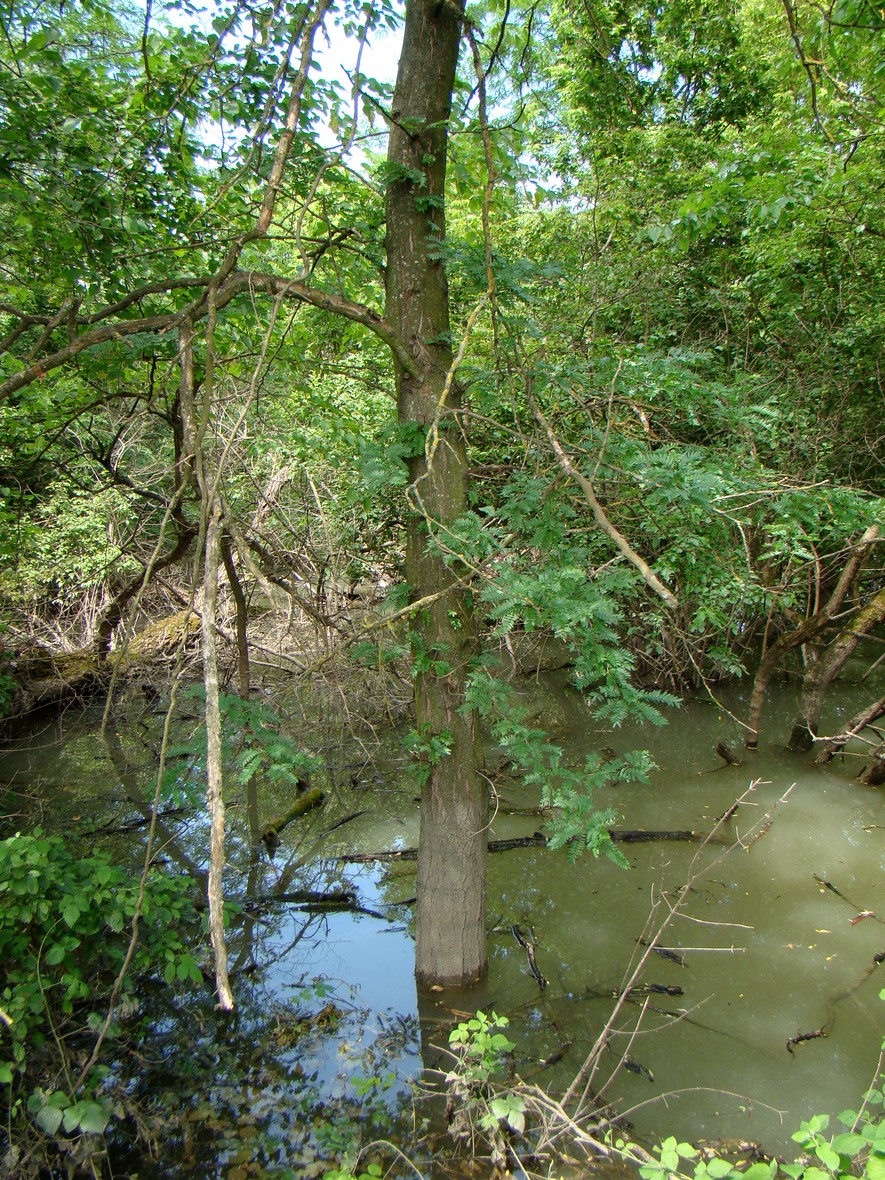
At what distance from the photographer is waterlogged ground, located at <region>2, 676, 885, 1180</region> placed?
3.05 m

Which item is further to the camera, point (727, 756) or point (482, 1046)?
point (727, 756)

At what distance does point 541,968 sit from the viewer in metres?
3.89

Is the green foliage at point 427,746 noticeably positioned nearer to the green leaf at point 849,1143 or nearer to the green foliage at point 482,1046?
the green foliage at point 482,1046

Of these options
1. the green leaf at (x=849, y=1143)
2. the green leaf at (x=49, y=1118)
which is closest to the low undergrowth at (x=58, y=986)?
the green leaf at (x=49, y=1118)

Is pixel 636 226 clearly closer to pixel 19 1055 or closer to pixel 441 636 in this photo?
pixel 441 636

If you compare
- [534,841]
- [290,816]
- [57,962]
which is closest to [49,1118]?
[57,962]

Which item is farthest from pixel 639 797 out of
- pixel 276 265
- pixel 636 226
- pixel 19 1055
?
pixel 636 226

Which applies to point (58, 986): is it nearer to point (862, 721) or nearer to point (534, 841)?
point (534, 841)

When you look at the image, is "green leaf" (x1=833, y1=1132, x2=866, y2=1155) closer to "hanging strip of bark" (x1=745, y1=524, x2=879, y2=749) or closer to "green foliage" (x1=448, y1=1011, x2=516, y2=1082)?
"green foliage" (x1=448, y1=1011, x2=516, y2=1082)

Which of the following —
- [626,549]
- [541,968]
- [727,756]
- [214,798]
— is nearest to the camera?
[214,798]

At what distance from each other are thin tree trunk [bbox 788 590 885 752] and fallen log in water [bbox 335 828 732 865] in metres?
1.38

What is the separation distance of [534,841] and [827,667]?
A: 9.67ft

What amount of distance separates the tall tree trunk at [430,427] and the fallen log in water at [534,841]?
1.71m

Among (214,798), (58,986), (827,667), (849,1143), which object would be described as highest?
(214,798)
